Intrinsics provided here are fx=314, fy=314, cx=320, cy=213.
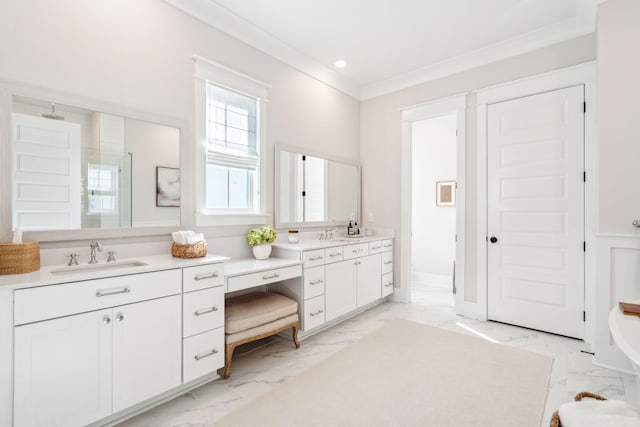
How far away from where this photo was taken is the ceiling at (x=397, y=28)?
8.89 feet

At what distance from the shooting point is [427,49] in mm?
3457

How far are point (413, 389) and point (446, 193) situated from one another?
12.1ft

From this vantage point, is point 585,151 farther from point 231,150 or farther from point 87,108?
point 87,108

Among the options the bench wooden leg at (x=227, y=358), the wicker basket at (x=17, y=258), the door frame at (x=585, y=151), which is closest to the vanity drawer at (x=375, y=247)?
the door frame at (x=585, y=151)

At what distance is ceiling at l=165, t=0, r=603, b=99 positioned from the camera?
271cm

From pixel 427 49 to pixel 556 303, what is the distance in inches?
116

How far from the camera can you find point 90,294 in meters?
1.62

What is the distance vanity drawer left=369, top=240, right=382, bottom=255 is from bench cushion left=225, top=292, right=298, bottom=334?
1328 mm

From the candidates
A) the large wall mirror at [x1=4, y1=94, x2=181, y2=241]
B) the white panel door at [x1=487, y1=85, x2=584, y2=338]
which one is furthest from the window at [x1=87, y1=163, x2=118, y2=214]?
the white panel door at [x1=487, y1=85, x2=584, y2=338]

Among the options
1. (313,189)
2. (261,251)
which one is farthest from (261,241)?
(313,189)

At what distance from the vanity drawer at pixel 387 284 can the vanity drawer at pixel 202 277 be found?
93.9 inches

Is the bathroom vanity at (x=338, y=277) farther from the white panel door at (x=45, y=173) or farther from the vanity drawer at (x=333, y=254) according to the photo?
the white panel door at (x=45, y=173)

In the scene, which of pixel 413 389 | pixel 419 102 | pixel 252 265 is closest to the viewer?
pixel 413 389

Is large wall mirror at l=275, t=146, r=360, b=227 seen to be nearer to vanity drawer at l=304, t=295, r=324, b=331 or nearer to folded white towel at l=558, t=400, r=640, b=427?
vanity drawer at l=304, t=295, r=324, b=331
